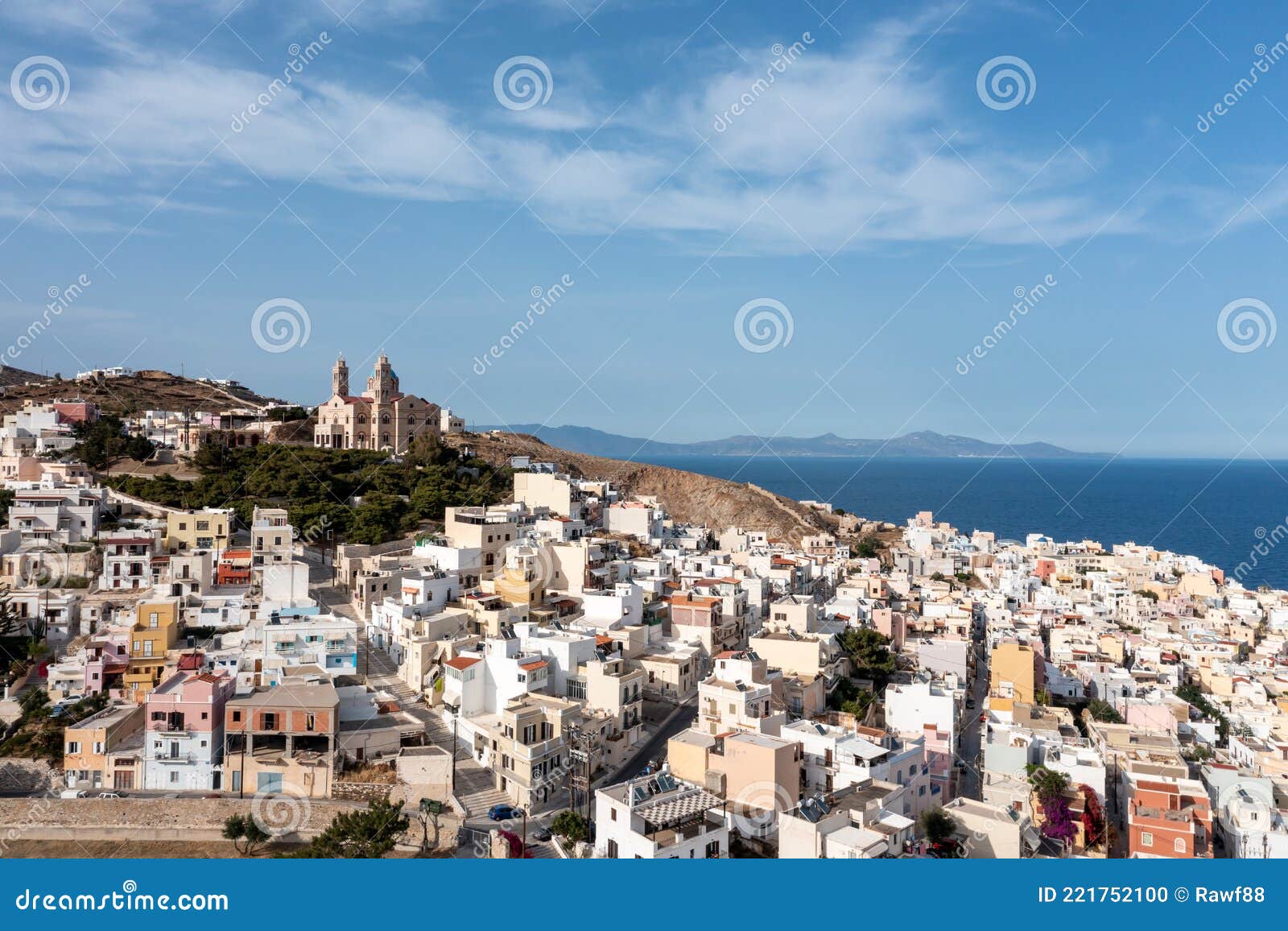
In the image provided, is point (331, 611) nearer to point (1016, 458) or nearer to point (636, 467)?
point (636, 467)

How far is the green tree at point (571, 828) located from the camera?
8.02 metres

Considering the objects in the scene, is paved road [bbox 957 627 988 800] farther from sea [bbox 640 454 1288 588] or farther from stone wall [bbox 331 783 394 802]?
sea [bbox 640 454 1288 588]

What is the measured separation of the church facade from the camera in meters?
26.3

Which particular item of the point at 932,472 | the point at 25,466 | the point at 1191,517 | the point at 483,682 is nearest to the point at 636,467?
the point at 25,466

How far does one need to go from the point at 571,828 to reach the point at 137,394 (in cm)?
3376

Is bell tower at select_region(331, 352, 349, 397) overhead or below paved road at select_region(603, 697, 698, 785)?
overhead

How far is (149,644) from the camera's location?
11367 millimetres

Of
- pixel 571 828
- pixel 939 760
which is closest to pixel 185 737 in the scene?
pixel 571 828

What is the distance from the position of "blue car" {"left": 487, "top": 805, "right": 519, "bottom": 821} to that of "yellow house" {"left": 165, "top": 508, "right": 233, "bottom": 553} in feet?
29.2

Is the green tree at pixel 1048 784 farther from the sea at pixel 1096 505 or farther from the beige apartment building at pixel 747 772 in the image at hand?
the sea at pixel 1096 505

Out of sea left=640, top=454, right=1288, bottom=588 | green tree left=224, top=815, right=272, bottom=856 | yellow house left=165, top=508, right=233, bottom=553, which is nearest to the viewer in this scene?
green tree left=224, top=815, right=272, bottom=856

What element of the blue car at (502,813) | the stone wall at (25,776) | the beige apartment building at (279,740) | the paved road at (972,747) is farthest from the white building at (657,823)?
the stone wall at (25,776)

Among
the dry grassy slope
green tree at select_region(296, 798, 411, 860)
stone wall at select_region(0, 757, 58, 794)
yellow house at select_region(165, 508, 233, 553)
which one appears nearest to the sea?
the dry grassy slope

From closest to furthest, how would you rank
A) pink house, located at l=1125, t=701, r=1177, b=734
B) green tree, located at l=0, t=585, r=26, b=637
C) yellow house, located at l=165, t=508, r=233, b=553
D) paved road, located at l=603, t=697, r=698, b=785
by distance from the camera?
paved road, located at l=603, t=697, r=698, b=785 → green tree, located at l=0, t=585, r=26, b=637 → pink house, located at l=1125, t=701, r=1177, b=734 → yellow house, located at l=165, t=508, r=233, b=553
